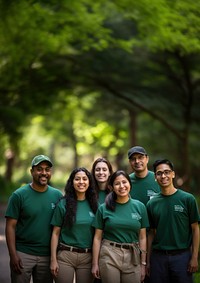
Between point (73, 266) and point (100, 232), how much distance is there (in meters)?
0.51

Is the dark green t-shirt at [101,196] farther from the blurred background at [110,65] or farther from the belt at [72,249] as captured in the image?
the blurred background at [110,65]

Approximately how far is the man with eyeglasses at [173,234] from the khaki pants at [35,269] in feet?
3.98

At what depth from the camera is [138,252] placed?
499 centimetres

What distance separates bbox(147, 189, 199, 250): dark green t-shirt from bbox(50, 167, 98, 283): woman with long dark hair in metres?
0.78

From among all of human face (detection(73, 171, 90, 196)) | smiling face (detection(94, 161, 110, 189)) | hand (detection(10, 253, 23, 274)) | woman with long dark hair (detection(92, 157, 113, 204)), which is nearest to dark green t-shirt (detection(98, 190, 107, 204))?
woman with long dark hair (detection(92, 157, 113, 204))

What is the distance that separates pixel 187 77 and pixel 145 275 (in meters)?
14.7

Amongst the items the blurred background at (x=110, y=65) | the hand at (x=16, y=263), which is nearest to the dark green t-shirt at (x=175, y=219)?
the hand at (x=16, y=263)

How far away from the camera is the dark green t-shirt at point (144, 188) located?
18.7ft

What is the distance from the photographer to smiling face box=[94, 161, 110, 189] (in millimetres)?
5613

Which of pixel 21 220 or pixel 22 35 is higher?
pixel 22 35

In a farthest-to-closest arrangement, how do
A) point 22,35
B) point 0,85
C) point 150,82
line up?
point 150,82 < point 0,85 < point 22,35

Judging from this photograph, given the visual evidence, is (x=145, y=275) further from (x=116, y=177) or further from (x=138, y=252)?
(x=116, y=177)

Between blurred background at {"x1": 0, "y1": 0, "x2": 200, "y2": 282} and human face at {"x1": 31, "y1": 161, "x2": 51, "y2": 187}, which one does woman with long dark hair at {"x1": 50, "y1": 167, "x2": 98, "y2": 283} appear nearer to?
human face at {"x1": 31, "y1": 161, "x2": 51, "y2": 187}

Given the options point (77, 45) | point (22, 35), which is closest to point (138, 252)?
point (22, 35)
